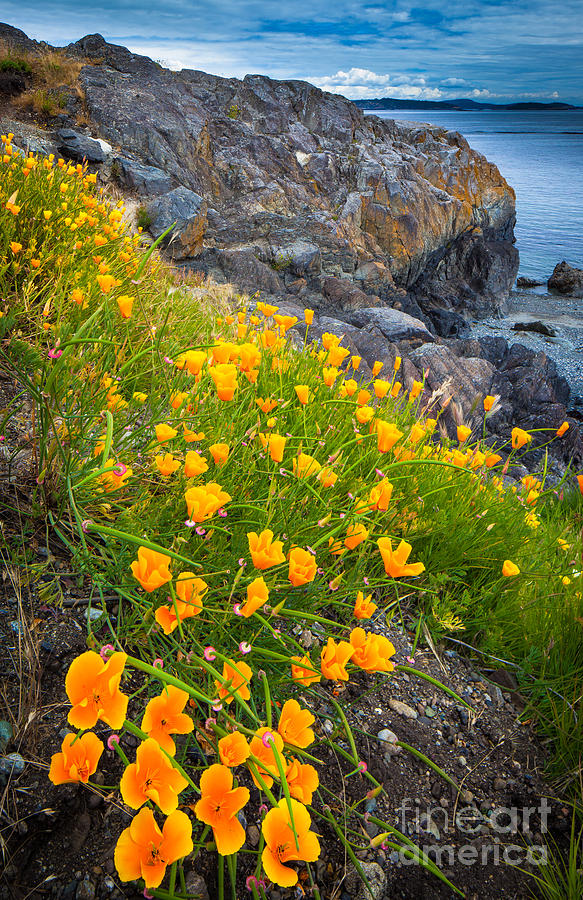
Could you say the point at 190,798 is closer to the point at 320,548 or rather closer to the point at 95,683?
the point at 95,683

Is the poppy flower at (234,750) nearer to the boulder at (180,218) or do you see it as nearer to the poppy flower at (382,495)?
the poppy flower at (382,495)

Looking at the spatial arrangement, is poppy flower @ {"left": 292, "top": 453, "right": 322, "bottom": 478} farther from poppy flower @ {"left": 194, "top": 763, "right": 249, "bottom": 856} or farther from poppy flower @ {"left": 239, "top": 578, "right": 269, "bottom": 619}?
poppy flower @ {"left": 194, "top": 763, "right": 249, "bottom": 856}

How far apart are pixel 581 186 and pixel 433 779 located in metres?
87.1

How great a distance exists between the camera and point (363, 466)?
2.36 m

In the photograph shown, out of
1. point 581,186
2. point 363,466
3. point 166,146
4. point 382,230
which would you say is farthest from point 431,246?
point 581,186

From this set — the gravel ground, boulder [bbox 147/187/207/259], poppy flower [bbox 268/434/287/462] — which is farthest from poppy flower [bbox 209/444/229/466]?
the gravel ground

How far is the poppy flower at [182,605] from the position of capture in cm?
112

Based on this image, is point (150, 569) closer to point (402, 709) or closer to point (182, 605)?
point (182, 605)

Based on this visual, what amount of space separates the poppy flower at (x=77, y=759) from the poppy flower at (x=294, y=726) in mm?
409

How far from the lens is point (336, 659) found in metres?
1.18

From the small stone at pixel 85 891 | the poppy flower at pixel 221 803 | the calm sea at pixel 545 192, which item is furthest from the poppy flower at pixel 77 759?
the calm sea at pixel 545 192

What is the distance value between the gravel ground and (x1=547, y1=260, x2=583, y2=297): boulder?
0.71m

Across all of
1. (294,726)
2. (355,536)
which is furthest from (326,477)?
(294,726)

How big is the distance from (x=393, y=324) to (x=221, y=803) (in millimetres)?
14470
